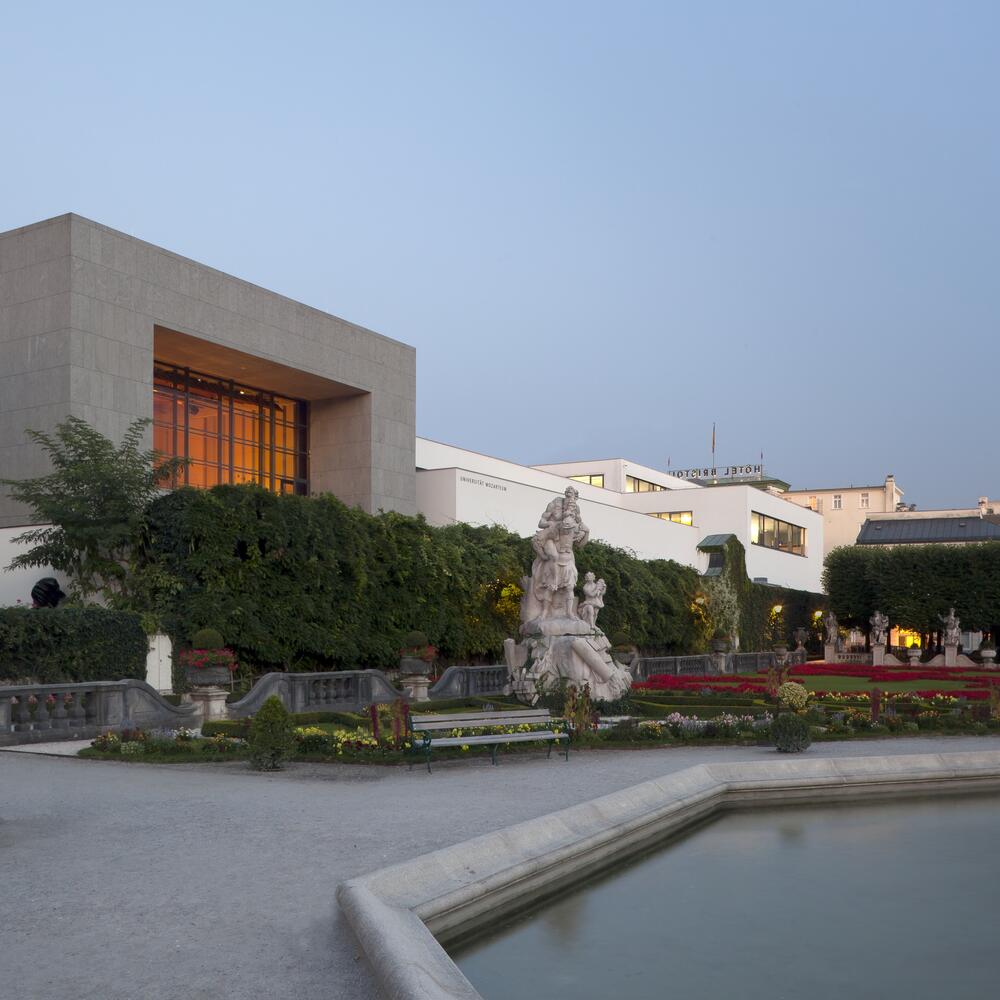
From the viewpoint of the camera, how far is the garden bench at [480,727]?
15.2 metres

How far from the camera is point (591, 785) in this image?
1323 centimetres

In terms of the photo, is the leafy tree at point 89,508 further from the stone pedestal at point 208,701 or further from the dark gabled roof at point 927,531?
the dark gabled roof at point 927,531

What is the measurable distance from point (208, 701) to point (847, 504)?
97.4 metres

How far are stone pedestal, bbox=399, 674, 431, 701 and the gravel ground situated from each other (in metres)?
10.4

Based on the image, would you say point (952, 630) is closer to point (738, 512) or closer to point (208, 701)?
point (738, 512)

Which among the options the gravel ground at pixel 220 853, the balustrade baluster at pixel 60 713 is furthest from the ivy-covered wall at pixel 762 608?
the balustrade baluster at pixel 60 713

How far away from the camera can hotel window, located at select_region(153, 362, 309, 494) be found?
35.6 meters

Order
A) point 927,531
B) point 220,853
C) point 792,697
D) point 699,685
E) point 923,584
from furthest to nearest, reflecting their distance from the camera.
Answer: point 927,531 < point 923,584 < point 699,685 < point 792,697 < point 220,853

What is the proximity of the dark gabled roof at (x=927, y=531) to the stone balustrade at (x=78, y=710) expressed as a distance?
66854 millimetres

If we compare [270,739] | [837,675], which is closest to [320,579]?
[270,739]

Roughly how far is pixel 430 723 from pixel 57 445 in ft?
50.4

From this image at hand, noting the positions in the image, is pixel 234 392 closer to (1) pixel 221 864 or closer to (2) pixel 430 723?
(2) pixel 430 723

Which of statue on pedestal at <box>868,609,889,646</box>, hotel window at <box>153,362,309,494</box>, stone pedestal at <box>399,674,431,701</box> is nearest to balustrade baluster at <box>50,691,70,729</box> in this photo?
stone pedestal at <box>399,674,431,701</box>

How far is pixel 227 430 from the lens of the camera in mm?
37750
